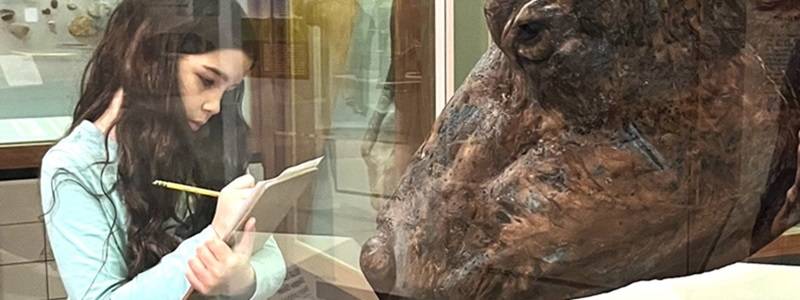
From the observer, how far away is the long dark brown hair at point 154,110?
3.95 ft

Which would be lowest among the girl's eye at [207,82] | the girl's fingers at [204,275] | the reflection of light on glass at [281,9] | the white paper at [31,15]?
the girl's fingers at [204,275]

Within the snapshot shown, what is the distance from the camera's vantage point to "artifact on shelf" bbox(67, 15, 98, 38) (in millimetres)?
1654

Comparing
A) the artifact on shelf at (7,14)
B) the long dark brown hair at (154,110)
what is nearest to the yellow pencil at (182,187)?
the long dark brown hair at (154,110)

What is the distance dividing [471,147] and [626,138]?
63 mm

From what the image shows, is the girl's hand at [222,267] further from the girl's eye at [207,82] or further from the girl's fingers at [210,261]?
the girl's eye at [207,82]

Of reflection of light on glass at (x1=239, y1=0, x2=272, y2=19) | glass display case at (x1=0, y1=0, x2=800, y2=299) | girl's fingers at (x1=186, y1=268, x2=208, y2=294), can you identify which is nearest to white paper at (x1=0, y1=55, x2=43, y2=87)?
reflection of light on glass at (x1=239, y1=0, x2=272, y2=19)

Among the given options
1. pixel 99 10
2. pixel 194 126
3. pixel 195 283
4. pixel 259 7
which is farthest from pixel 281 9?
pixel 195 283

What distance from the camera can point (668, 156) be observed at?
0.46m

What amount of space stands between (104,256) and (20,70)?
83 centimetres

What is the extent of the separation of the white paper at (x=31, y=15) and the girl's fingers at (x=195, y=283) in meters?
0.82

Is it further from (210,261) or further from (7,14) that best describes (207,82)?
(7,14)

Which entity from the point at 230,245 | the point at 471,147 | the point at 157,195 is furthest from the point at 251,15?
the point at 471,147

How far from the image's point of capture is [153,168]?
1.30 meters

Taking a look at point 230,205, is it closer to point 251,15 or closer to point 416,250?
point 251,15
